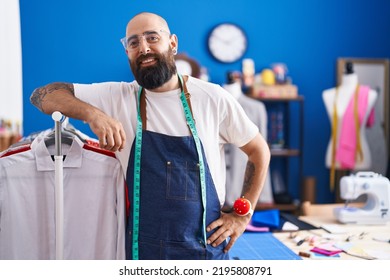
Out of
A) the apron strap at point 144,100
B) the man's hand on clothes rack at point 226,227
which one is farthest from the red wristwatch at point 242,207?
the apron strap at point 144,100

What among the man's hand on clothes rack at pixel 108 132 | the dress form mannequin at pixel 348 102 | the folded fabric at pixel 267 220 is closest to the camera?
the man's hand on clothes rack at pixel 108 132

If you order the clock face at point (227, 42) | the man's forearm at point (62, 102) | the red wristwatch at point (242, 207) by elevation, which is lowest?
the red wristwatch at point (242, 207)

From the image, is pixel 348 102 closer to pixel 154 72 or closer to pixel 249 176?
pixel 249 176

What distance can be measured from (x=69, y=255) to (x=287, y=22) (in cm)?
304

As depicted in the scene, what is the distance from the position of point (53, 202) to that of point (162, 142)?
0.35 metres

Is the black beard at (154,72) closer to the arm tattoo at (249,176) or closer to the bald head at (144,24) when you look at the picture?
the bald head at (144,24)

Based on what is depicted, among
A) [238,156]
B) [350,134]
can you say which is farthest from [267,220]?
[350,134]

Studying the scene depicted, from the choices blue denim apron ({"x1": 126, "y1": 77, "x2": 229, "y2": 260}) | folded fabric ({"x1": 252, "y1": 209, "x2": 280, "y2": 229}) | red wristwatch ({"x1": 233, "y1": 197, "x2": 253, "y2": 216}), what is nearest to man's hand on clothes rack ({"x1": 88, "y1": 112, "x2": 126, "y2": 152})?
blue denim apron ({"x1": 126, "y1": 77, "x2": 229, "y2": 260})

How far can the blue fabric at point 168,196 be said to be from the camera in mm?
1208

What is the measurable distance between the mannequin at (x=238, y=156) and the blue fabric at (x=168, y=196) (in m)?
2.09

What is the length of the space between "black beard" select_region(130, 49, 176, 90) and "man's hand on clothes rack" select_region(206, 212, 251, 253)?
40 cm

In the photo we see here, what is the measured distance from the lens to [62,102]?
116 centimetres

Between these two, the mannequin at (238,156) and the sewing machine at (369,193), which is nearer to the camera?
the sewing machine at (369,193)
